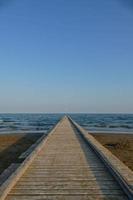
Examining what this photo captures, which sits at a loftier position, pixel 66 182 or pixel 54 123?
pixel 54 123

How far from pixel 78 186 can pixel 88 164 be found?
2648 millimetres

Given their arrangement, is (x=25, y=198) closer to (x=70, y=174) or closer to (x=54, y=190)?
(x=54, y=190)

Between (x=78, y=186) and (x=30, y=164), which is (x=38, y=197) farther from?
(x=30, y=164)

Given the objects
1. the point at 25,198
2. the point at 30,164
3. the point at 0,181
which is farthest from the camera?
the point at 30,164

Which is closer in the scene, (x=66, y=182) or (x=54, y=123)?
(x=66, y=182)

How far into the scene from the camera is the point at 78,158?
1001 centimetres

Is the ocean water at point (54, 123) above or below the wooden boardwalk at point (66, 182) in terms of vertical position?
above

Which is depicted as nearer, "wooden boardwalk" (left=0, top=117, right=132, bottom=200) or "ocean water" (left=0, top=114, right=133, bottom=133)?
"wooden boardwalk" (left=0, top=117, right=132, bottom=200)

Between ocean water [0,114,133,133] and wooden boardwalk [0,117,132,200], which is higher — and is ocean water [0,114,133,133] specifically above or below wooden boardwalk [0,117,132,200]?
above

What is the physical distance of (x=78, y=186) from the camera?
6191 millimetres

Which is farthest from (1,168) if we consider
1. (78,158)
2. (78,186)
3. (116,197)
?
(116,197)

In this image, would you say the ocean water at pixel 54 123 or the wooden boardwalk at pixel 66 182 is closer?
the wooden boardwalk at pixel 66 182

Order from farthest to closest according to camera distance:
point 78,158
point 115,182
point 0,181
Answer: point 78,158 → point 0,181 → point 115,182

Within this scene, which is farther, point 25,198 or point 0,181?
point 0,181
